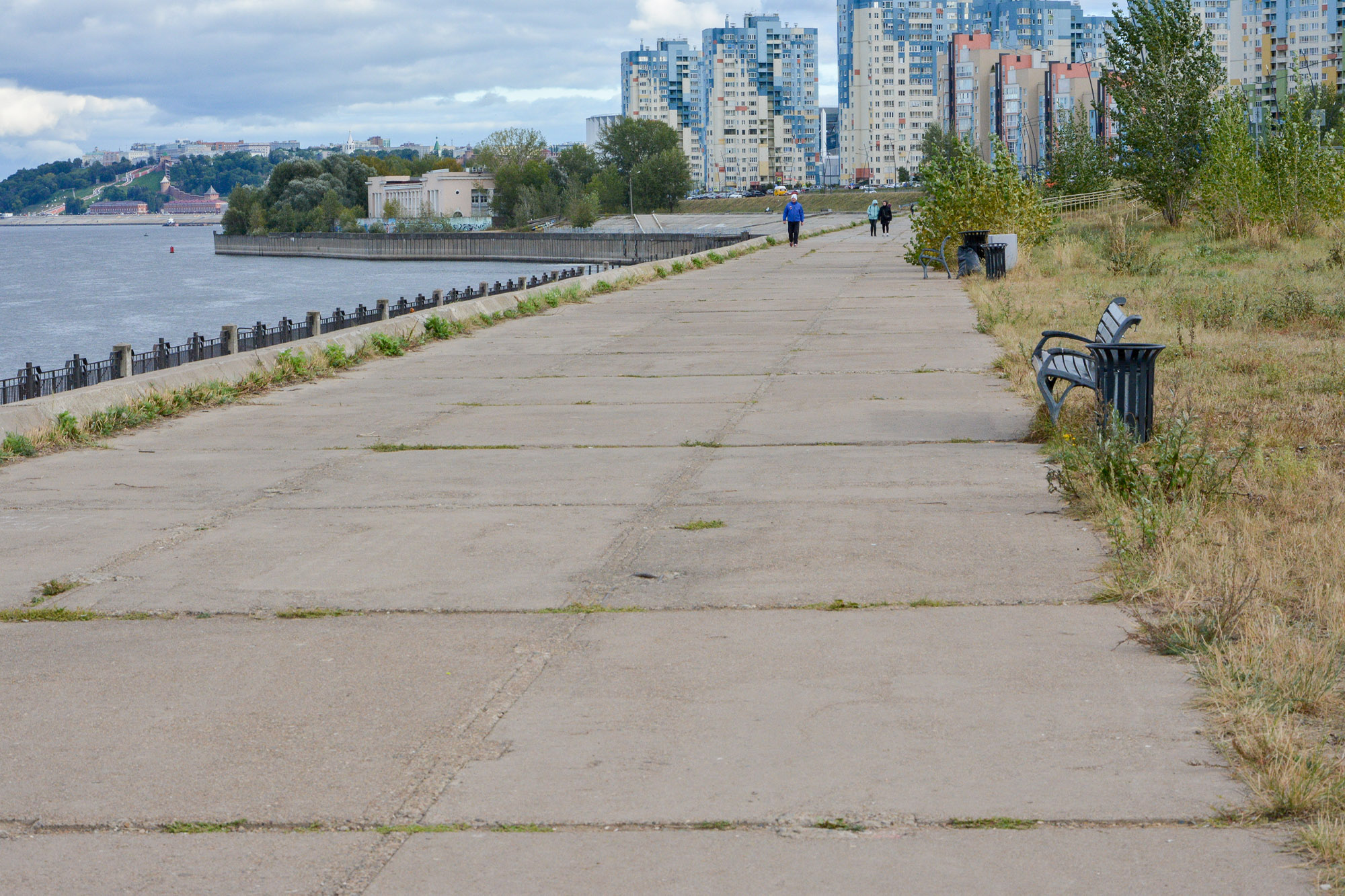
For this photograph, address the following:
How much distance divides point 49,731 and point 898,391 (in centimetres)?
857

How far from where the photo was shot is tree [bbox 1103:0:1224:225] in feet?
133

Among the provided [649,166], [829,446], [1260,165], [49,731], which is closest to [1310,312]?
[829,446]

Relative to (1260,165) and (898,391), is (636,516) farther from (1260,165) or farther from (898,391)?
(1260,165)

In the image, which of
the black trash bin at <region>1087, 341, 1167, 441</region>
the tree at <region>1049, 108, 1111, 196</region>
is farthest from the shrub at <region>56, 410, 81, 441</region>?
the tree at <region>1049, 108, 1111, 196</region>

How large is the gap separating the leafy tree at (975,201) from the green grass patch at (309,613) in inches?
925

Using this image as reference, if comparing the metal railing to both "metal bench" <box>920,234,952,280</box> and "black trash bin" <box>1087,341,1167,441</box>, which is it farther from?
"black trash bin" <box>1087,341,1167,441</box>

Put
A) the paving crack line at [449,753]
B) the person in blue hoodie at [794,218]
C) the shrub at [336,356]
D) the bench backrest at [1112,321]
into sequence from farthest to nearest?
the person in blue hoodie at [794,218] < the shrub at [336,356] < the bench backrest at [1112,321] < the paving crack line at [449,753]

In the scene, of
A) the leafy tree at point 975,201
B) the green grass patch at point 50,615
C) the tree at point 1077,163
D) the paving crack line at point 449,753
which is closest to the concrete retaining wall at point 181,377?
the green grass patch at point 50,615

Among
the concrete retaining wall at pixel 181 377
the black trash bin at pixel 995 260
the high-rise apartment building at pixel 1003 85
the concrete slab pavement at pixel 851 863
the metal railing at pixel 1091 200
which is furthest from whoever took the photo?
the high-rise apartment building at pixel 1003 85

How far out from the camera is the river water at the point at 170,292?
236 feet

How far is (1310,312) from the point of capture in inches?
597

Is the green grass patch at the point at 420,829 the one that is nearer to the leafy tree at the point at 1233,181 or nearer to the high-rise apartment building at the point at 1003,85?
the leafy tree at the point at 1233,181

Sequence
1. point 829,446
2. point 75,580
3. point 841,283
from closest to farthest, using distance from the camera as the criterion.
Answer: point 75,580 < point 829,446 < point 841,283

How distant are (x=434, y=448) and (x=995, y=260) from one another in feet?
54.8
